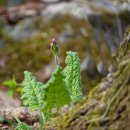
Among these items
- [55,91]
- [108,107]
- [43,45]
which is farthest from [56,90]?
[43,45]

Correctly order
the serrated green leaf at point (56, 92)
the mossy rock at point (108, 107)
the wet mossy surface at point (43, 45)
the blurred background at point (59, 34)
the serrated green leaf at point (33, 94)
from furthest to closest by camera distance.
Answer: the wet mossy surface at point (43, 45), the blurred background at point (59, 34), the serrated green leaf at point (33, 94), the serrated green leaf at point (56, 92), the mossy rock at point (108, 107)

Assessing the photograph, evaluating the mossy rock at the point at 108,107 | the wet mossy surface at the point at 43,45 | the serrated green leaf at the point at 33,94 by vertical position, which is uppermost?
the wet mossy surface at the point at 43,45

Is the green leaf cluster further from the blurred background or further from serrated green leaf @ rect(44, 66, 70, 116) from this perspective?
the blurred background

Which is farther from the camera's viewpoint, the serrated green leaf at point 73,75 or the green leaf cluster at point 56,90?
the serrated green leaf at point 73,75

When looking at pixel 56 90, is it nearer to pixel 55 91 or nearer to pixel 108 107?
pixel 55 91

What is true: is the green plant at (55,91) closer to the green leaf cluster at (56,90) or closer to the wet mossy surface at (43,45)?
the green leaf cluster at (56,90)

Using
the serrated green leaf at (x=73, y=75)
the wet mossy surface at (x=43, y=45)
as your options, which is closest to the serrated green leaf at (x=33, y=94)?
the serrated green leaf at (x=73, y=75)

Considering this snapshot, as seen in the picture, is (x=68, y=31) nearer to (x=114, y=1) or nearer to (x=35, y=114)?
(x=114, y=1)
